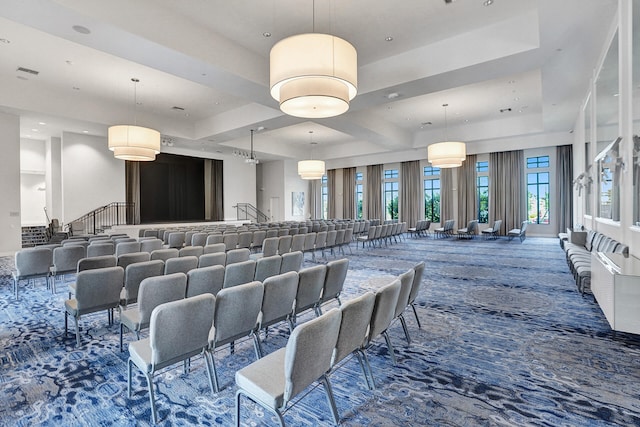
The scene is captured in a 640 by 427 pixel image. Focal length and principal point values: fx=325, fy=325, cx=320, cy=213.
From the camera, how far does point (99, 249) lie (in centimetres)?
579

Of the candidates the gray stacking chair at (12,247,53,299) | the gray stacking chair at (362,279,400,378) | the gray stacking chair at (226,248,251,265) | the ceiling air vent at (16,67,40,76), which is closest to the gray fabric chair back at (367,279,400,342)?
the gray stacking chair at (362,279,400,378)

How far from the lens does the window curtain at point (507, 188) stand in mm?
14719

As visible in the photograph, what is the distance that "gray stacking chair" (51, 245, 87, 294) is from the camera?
5.27 metres

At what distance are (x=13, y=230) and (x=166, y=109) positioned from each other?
588cm

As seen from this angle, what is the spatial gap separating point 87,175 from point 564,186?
1923 centimetres

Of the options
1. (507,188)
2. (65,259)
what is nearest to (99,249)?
(65,259)

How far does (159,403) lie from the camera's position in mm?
2406

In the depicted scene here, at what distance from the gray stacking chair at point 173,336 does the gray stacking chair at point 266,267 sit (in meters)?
1.78

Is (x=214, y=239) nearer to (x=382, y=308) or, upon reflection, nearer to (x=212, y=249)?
(x=212, y=249)

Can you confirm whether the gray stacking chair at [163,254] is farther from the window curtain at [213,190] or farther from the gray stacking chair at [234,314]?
the window curtain at [213,190]

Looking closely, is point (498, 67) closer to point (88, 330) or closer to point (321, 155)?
point (88, 330)

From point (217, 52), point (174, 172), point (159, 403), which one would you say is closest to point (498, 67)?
point (217, 52)

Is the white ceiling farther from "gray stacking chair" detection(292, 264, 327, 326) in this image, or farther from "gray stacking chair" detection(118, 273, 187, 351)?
"gray stacking chair" detection(292, 264, 327, 326)

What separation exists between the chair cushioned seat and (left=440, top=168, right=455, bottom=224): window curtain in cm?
1591
